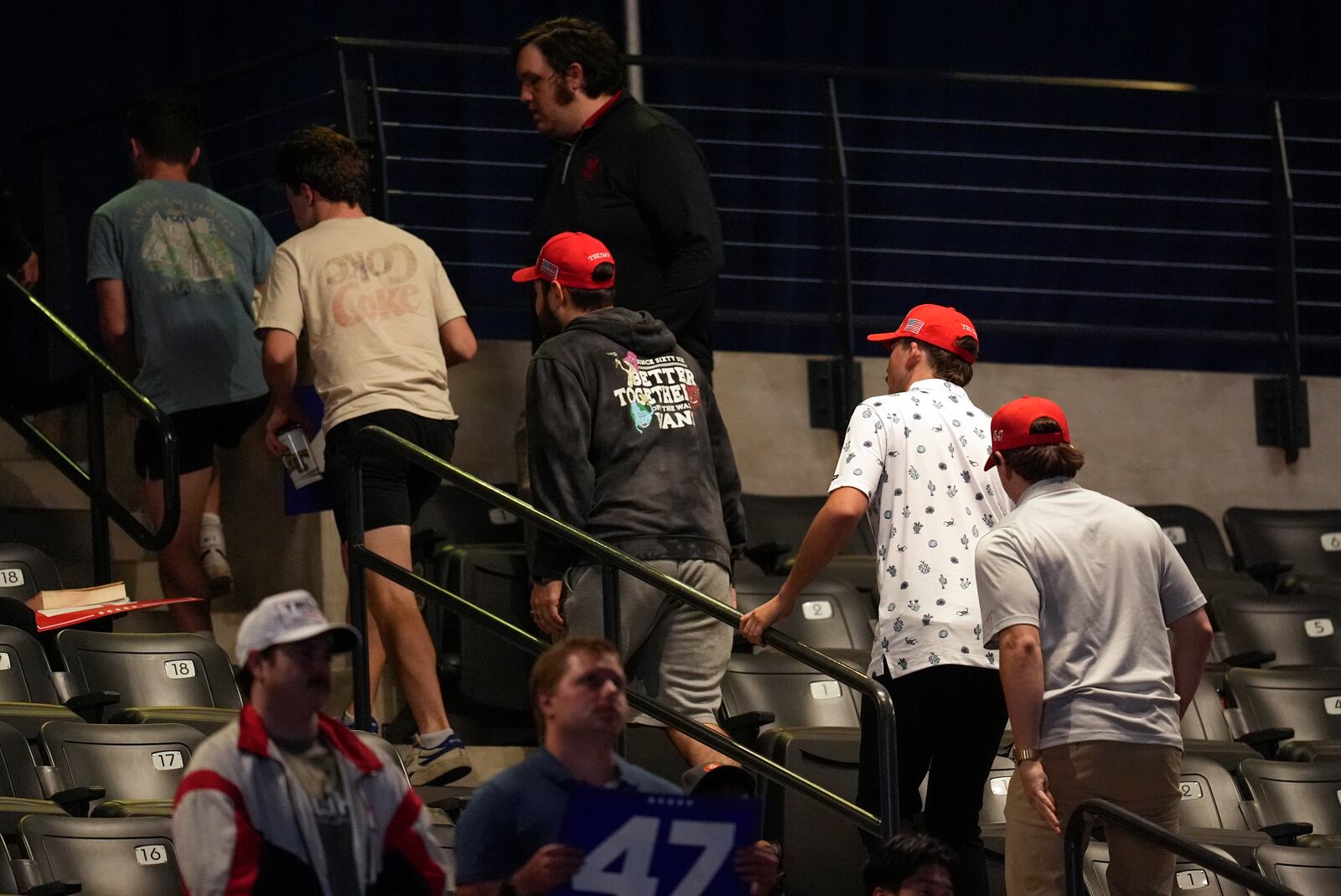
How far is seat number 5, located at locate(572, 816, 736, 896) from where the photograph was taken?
3391 millimetres

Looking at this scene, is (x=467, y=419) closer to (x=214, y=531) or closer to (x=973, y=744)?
(x=214, y=531)

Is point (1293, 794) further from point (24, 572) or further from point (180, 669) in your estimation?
point (24, 572)

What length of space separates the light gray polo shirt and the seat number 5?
123 cm

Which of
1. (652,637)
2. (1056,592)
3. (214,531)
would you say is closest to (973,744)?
(1056,592)

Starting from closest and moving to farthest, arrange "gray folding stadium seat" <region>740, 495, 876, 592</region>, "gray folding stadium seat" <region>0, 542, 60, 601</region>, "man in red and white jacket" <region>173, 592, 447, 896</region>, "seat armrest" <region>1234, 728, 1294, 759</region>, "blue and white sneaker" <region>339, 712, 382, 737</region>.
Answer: "man in red and white jacket" <region>173, 592, 447, 896</region> → "blue and white sneaker" <region>339, 712, 382, 737</region> → "seat armrest" <region>1234, 728, 1294, 759</region> → "gray folding stadium seat" <region>0, 542, 60, 601</region> → "gray folding stadium seat" <region>740, 495, 876, 592</region>

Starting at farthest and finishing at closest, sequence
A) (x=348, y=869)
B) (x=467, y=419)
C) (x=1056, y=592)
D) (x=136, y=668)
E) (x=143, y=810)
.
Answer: (x=467, y=419) < (x=136, y=668) < (x=143, y=810) < (x=1056, y=592) < (x=348, y=869)

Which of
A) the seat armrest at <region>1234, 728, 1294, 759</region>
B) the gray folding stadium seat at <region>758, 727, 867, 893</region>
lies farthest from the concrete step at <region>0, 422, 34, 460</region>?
the seat armrest at <region>1234, 728, 1294, 759</region>

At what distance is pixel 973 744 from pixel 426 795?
1.46 meters

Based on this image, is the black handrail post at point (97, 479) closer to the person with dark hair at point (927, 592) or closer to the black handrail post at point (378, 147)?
the black handrail post at point (378, 147)

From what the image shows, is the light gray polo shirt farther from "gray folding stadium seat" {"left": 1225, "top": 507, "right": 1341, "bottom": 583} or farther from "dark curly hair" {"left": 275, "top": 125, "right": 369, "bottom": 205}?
"gray folding stadium seat" {"left": 1225, "top": 507, "right": 1341, "bottom": 583}

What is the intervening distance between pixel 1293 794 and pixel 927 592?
6.13 feet

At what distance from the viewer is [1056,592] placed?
455cm

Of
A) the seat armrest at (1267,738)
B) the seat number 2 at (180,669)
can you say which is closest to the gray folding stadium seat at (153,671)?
the seat number 2 at (180,669)

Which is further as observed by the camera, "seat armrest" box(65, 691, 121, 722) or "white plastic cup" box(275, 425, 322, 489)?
"white plastic cup" box(275, 425, 322, 489)
